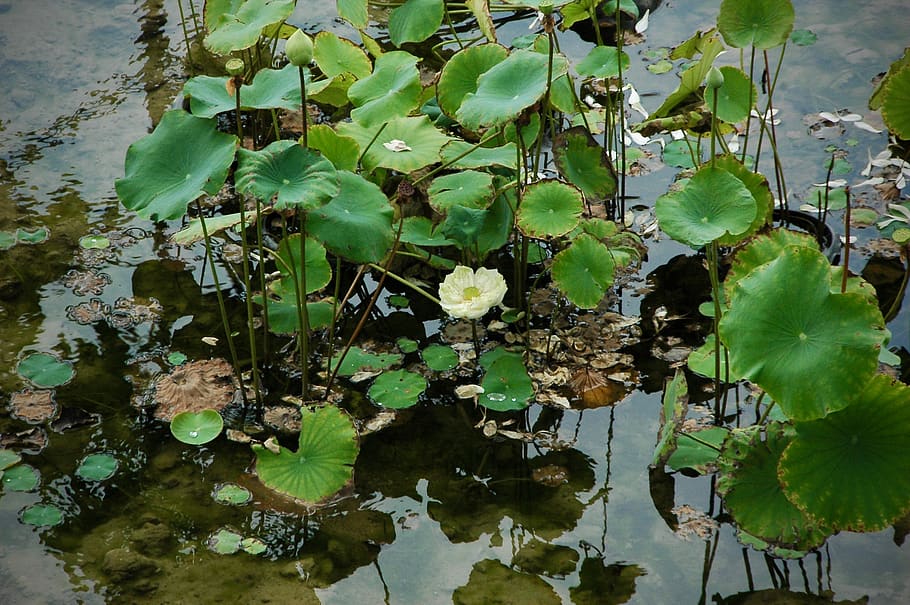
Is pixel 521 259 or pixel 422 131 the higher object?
pixel 422 131

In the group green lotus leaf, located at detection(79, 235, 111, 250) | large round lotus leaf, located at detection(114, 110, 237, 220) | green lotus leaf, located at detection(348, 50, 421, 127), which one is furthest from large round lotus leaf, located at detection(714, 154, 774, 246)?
green lotus leaf, located at detection(79, 235, 111, 250)

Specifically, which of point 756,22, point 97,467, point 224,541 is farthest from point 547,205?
point 97,467

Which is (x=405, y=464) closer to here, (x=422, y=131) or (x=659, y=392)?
(x=659, y=392)

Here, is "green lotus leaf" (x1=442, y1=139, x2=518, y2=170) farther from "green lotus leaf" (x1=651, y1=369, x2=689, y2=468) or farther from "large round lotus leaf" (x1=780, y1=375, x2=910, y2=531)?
"large round lotus leaf" (x1=780, y1=375, x2=910, y2=531)

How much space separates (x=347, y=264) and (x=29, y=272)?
910 mm

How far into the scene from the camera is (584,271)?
2125mm

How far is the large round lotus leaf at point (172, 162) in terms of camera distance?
1779mm

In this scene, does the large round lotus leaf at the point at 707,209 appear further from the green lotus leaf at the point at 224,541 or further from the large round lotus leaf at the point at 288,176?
the green lotus leaf at the point at 224,541

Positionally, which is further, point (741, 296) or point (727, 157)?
point (727, 157)

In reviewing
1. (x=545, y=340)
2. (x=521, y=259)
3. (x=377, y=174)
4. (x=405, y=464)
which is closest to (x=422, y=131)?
(x=377, y=174)

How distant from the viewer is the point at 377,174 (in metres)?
2.45

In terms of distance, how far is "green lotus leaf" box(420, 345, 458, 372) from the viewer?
2.25 metres

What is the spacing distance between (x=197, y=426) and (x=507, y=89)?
106 cm

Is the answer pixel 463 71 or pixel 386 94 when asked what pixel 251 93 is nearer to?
pixel 386 94
